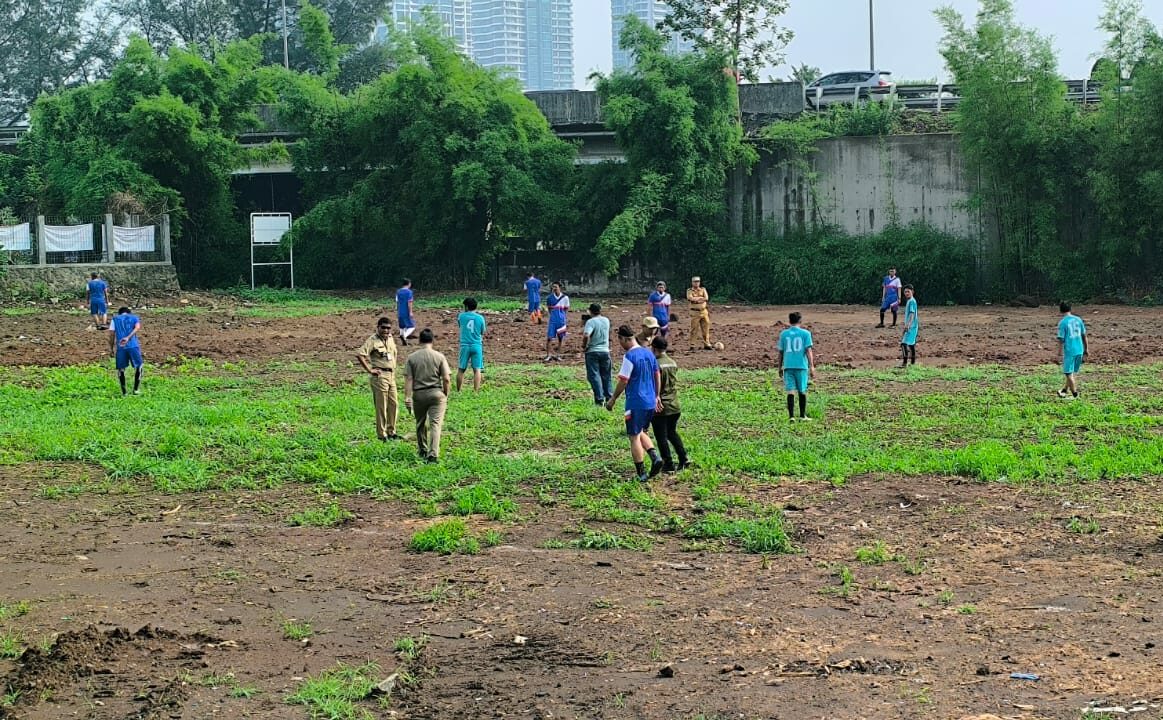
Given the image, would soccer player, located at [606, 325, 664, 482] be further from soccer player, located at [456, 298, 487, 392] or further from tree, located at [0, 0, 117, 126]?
tree, located at [0, 0, 117, 126]

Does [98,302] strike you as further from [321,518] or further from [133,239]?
[321,518]

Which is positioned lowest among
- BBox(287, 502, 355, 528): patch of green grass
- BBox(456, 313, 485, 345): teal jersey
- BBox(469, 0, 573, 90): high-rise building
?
BBox(287, 502, 355, 528): patch of green grass

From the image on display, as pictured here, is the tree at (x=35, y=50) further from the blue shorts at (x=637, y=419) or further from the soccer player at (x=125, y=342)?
the blue shorts at (x=637, y=419)

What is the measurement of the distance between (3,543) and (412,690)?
5413mm

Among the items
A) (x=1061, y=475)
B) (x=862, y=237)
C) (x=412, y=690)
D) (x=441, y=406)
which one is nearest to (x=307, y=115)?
(x=862, y=237)

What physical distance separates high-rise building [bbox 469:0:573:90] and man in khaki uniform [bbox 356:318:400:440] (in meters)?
169

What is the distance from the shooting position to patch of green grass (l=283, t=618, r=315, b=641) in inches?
316

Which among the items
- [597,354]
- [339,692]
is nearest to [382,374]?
[597,354]

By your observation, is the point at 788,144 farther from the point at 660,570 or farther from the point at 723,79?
the point at 660,570

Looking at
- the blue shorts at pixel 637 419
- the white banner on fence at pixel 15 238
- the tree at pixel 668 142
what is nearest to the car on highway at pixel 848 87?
the tree at pixel 668 142

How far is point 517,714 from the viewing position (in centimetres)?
667

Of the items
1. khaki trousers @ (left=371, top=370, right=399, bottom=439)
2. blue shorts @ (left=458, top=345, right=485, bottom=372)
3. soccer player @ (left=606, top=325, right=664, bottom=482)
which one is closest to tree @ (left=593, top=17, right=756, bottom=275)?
blue shorts @ (left=458, top=345, right=485, bottom=372)

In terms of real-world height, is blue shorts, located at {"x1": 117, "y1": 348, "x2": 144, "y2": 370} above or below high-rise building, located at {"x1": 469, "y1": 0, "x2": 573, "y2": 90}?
below

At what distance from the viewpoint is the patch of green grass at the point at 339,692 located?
21.9 feet
